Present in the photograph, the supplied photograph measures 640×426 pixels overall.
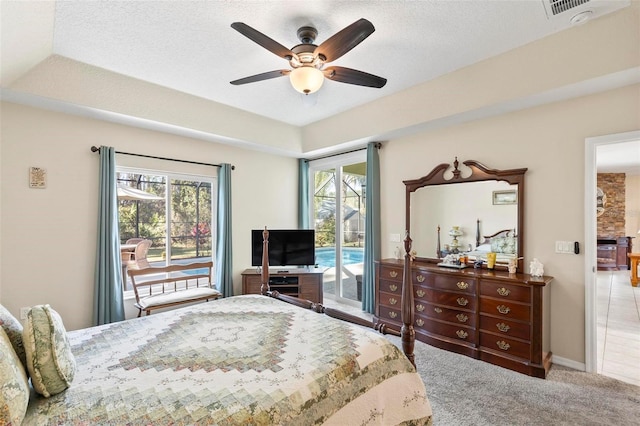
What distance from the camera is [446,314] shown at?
3262mm

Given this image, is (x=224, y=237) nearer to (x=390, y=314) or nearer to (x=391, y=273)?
(x=391, y=273)

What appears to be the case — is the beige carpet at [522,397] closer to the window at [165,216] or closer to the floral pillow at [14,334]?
the floral pillow at [14,334]

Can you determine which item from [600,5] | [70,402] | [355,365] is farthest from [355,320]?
[600,5]

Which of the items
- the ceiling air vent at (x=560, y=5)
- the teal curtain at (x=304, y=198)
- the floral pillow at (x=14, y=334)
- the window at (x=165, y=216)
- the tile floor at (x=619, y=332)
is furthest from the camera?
the teal curtain at (x=304, y=198)

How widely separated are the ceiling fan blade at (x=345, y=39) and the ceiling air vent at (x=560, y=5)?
1.30 metres

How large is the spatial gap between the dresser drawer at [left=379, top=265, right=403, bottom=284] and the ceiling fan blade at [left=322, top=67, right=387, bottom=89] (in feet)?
7.04

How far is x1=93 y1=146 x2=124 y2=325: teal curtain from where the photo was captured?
11.1 feet

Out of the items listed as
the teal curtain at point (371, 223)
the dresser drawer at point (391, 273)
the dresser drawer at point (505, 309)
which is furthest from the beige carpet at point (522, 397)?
the teal curtain at point (371, 223)

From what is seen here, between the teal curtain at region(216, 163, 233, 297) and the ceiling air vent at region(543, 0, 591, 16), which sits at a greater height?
the ceiling air vent at region(543, 0, 591, 16)

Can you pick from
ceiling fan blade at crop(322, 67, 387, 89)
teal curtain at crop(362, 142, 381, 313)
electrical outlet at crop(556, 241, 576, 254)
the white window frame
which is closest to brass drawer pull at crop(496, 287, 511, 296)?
electrical outlet at crop(556, 241, 576, 254)

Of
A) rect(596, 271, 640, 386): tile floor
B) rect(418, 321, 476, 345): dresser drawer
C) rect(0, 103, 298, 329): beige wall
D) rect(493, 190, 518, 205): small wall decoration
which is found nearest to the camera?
rect(596, 271, 640, 386): tile floor

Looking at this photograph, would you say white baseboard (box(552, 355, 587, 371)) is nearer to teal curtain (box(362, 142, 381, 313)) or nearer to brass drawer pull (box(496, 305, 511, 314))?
brass drawer pull (box(496, 305, 511, 314))

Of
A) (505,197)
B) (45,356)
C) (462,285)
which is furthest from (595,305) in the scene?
(45,356)

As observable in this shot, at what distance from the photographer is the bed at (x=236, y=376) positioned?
1201 millimetres
